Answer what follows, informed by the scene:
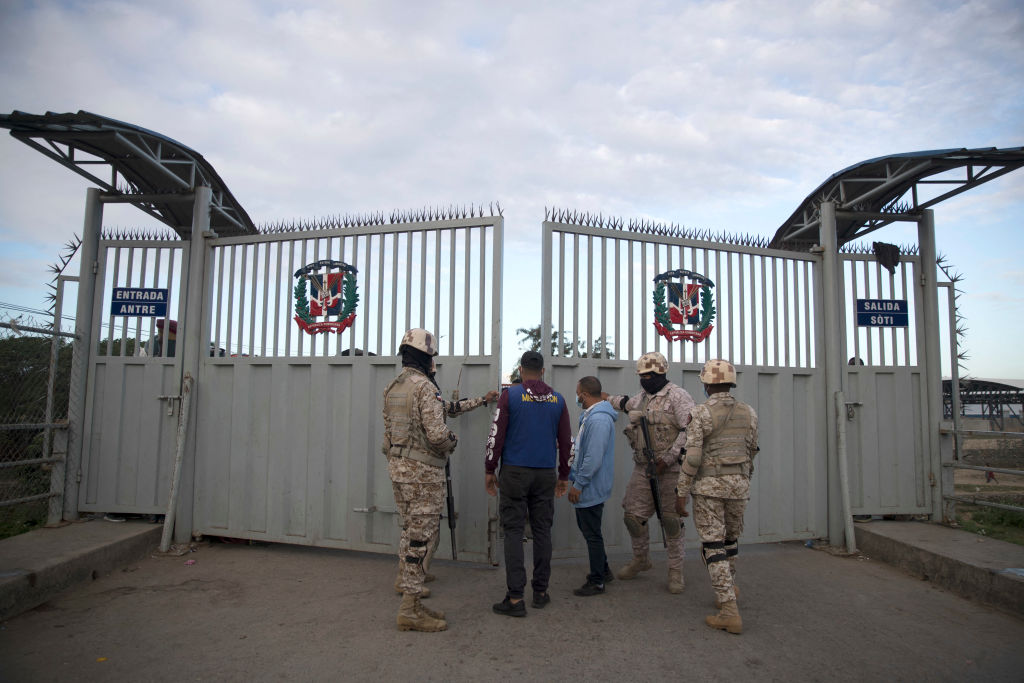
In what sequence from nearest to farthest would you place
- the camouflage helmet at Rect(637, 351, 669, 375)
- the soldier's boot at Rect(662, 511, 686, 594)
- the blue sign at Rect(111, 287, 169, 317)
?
the soldier's boot at Rect(662, 511, 686, 594)
the camouflage helmet at Rect(637, 351, 669, 375)
the blue sign at Rect(111, 287, 169, 317)

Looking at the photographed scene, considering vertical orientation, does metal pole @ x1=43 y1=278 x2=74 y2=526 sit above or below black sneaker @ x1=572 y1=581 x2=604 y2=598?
above

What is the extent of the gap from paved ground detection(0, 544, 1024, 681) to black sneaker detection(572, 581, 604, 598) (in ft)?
0.35

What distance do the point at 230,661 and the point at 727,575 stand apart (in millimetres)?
3251

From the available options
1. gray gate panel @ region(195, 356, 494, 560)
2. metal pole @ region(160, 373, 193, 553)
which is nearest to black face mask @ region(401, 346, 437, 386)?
Result: gray gate panel @ region(195, 356, 494, 560)

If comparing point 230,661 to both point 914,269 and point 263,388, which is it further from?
point 914,269

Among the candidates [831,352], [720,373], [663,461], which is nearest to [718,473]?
[663,461]

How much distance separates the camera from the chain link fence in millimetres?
5922

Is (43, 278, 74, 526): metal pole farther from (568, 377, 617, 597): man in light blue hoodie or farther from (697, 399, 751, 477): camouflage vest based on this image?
(697, 399, 751, 477): camouflage vest

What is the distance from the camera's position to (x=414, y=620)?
3980 mm

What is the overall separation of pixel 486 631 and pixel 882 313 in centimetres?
553

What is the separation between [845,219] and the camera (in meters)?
6.84

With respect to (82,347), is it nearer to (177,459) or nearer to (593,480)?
(177,459)

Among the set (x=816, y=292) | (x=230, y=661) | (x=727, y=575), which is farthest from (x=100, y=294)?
(x=816, y=292)

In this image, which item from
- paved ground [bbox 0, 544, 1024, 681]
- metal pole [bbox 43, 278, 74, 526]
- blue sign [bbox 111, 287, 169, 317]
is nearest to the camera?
paved ground [bbox 0, 544, 1024, 681]
